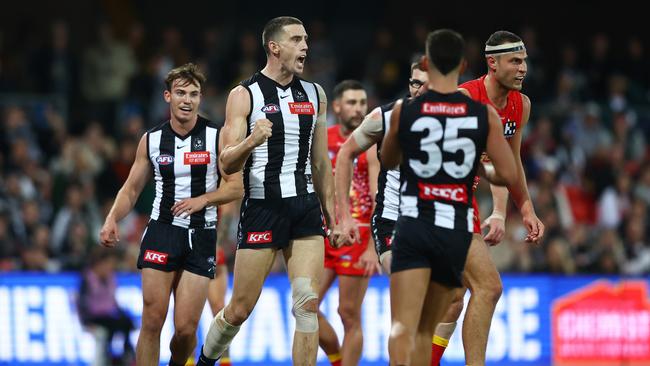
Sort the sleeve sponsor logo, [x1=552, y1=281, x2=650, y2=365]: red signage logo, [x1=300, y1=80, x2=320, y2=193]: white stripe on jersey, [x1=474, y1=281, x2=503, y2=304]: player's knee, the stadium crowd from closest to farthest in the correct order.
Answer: the sleeve sponsor logo → [x1=474, y1=281, x2=503, y2=304]: player's knee → [x1=300, y1=80, x2=320, y2=193]: white stripe on jersey → [x1=552, y1=281, x2=650, y2=365]: red signage logo → the stadium crowd

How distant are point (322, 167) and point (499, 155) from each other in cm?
218

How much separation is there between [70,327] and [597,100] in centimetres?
1050

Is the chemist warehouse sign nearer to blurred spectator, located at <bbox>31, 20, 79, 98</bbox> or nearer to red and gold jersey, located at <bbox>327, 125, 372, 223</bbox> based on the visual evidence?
red and gold jersey, located at <bbox>327, 125, 372, 223</bbox>

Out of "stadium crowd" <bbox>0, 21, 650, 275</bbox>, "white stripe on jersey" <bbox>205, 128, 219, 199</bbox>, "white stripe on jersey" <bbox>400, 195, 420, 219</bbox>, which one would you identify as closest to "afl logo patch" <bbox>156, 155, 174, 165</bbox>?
"white stripe on jersey" <bbox>205, 128, 219, 199</bbox>

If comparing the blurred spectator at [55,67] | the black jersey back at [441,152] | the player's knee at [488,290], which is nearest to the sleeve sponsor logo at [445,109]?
the black jersey back at [441,152]

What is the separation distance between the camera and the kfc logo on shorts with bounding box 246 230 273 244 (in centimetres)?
957

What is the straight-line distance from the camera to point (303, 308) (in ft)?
30.8

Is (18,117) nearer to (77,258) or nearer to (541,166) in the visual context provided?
(77,258)

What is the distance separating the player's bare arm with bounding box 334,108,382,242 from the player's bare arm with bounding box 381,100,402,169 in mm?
646

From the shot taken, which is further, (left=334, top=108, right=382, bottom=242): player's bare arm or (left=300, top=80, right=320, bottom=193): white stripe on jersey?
(left=300, top=80, right=320, bottom=193): white stripe on jersey

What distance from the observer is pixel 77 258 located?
17.1 metres

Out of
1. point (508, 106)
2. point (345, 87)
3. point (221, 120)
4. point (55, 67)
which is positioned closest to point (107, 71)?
point (55, 67)

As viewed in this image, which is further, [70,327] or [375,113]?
[70,327]

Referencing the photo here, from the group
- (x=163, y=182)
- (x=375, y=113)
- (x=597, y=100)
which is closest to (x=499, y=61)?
(x=375, y=113)
